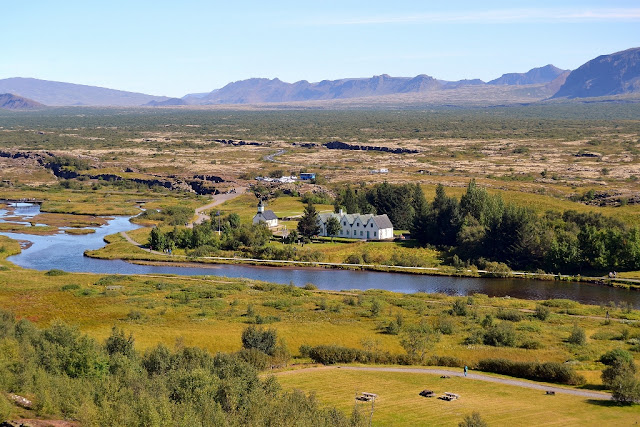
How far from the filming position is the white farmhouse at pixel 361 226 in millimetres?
99312

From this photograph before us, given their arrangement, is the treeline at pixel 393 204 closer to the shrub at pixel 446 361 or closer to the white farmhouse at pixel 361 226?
the white farmhouse at pixel 361 226

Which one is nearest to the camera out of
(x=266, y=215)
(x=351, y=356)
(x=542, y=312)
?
(x=351, y=356)

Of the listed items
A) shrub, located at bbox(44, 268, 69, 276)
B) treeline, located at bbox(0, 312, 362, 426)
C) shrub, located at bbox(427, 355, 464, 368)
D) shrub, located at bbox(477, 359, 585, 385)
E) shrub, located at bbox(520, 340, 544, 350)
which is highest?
treeline, located at bbox(0, 312, 362, 426)

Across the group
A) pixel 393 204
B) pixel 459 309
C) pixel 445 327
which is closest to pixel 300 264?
pixel 393 204

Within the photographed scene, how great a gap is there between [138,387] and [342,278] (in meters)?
51.2

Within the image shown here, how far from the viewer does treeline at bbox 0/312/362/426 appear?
29.2m

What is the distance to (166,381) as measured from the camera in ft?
118

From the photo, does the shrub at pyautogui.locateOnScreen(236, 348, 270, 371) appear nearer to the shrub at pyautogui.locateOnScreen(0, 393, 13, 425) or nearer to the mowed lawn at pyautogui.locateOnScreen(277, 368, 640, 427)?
the mowed lawn at pyautogui.locateOnScreen(277, 368, 640, 427)

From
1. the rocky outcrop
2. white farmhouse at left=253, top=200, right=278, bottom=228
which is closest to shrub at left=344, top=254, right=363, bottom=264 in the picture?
white farmhouse at left=253, top=200, right=278, bottom=228

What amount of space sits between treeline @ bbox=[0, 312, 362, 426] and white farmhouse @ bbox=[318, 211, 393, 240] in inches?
2289

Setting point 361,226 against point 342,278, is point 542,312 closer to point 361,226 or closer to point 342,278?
point 342,278

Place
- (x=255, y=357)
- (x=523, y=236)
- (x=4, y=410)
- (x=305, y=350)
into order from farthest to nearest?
1. (x=523, y=236)
2. (x=305, y=350)
3. (x=255, y=357)
4. (x=4, y=410)

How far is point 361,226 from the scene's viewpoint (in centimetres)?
10006

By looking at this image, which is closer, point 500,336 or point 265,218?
point 500,336
